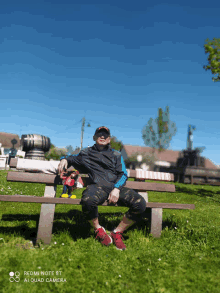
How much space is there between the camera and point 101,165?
3309mm

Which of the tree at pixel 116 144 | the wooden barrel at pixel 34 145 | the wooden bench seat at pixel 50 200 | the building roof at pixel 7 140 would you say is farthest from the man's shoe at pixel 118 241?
the building roof at pixel 7 140

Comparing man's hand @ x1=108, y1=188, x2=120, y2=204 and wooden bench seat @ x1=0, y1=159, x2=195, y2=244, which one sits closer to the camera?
wooden bench seat @ x1=0, y1=159, x2=195, y2=244

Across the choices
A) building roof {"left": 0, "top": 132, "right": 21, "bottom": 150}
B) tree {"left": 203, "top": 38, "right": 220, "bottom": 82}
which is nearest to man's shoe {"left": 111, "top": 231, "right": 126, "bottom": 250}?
tree {"left": 203, "top": 38, "right": 220, "bottom": 82}

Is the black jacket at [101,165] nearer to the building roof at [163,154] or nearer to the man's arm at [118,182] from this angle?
the man's arm at [118,182]

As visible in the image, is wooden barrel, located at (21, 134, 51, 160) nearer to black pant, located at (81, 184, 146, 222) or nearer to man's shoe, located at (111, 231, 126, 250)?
black pant, located at (81, 184, 146, 222)

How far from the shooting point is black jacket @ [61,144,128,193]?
3205 millimetres

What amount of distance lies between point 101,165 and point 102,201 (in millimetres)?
575

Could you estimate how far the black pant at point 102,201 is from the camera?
283 centimetres

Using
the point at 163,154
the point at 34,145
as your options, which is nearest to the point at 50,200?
the point at 34,145

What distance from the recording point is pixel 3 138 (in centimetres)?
5272

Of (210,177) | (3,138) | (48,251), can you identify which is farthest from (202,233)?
(3,138)

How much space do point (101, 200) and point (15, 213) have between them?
2237 mm

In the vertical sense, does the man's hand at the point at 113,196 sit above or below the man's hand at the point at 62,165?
below

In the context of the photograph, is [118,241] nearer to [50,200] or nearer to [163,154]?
[50,200]
